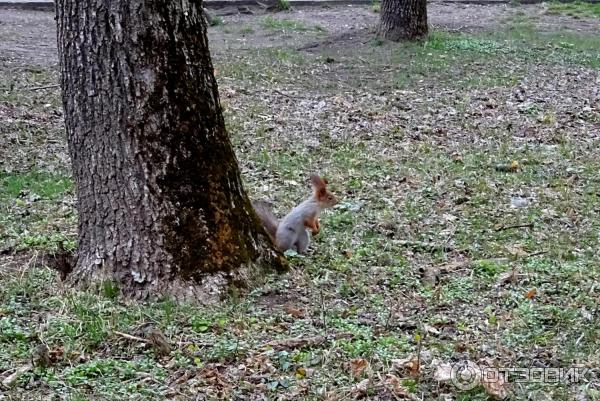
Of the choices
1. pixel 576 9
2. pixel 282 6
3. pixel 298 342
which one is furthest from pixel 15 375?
pixel 576 9

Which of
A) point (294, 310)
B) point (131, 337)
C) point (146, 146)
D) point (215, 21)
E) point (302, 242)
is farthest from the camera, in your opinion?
point (215, 21)

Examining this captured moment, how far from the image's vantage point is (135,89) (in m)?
3.90

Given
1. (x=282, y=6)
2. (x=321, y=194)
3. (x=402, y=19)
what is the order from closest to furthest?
1. (x=321, y=194)
2. (x=402, y=19)
3. (x=282, y=6)

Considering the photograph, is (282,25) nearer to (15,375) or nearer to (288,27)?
(288,27)

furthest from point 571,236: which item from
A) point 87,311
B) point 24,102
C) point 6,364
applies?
point 24,102

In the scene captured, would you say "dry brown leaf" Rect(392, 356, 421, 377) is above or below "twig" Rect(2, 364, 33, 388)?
above

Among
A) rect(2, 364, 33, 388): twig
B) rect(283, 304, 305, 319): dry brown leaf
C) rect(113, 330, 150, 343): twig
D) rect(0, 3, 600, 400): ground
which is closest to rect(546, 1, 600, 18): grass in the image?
rect(0, 3, 600, 400): ground

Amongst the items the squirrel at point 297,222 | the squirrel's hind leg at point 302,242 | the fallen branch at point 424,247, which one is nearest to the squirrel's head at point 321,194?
the squirrel at point 297,222

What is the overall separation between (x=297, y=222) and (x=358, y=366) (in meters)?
1.54

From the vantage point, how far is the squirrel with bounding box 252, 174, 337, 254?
4816 mm

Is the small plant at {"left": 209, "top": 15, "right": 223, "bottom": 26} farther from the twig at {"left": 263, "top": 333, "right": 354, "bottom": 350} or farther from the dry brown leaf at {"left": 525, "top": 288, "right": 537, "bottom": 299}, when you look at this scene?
the twig at {"left": 263, "top": 333, "right": 354, "bottom": 350}

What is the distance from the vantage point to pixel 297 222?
486 centimetres

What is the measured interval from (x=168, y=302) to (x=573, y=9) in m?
13.3

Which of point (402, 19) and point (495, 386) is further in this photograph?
point (402, 19)
